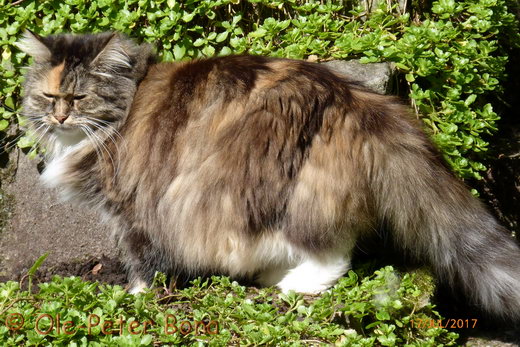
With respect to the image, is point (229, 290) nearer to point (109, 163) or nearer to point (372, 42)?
point (109, 163)

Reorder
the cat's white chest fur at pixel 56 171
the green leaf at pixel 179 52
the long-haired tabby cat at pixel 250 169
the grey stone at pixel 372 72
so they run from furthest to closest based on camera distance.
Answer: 1. the green leaf at pixel 179 52
2. the grey stone at pixel 372 72
3. the cat's white chest fur at pixel 56 171
4. the long-haired tabby cat at pixel 250 169

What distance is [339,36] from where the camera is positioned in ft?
13.6

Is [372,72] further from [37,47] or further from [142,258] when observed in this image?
[37,47]

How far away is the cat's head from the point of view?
329 centimetres

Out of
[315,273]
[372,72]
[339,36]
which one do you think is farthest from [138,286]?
[339,36]

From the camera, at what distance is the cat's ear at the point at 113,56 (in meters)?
3.29

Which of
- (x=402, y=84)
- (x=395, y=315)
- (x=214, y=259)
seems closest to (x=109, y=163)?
(x=214, y=259)

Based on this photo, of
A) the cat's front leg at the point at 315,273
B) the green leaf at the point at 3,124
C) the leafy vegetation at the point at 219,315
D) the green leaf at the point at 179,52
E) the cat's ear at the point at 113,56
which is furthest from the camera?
the green leaf at the point at 3,124

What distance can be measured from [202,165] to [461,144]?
1.60m

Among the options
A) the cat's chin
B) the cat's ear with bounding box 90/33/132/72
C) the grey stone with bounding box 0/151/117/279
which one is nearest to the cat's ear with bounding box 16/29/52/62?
the cat's ear with bounding box 90/33/132/72

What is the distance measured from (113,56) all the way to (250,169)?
2.94 ft

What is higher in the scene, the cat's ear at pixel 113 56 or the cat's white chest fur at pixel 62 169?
the cat's ear at pixel 113 56

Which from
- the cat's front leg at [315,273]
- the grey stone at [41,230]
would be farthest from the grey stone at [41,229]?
the cat's front leg at [315,273]

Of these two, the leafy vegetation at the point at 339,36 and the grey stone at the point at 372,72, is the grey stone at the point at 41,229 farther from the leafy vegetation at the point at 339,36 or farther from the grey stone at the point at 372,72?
the grey stone at the point at 372,72
